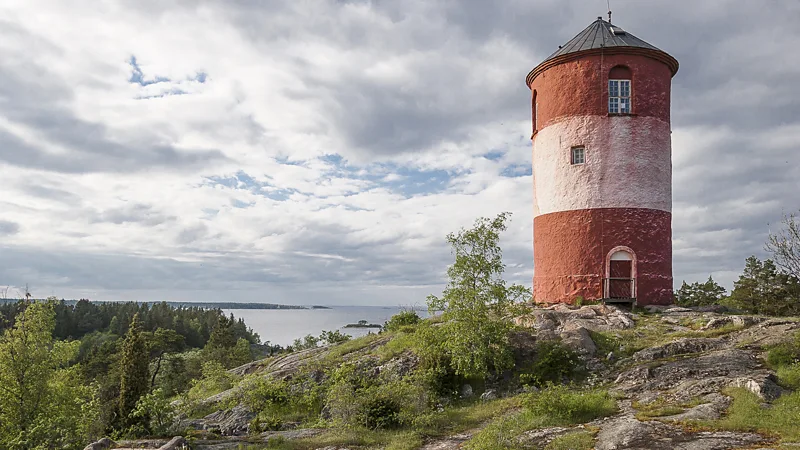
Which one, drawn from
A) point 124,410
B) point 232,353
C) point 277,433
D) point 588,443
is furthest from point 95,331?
point 588,443

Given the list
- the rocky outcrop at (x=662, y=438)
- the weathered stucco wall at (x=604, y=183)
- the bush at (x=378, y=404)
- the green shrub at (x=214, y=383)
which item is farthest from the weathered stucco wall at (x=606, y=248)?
the green shrub at (x=214, y=383)

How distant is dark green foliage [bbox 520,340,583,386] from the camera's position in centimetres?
1625

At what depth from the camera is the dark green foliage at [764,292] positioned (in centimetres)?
3462

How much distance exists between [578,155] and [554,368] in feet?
37.5

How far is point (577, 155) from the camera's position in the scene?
24.5 m

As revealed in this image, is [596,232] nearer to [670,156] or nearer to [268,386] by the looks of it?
[670,156]

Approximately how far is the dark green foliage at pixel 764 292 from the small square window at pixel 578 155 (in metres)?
19.1

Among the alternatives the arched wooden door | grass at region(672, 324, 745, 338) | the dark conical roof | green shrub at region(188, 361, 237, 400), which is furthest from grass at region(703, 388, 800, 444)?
green shrub at region(188, 361, 237, 400)

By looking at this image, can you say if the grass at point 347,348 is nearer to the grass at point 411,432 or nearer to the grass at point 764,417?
Answer: the grass at point 411,432

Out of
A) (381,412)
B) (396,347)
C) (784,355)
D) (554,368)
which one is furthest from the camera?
(396,347)

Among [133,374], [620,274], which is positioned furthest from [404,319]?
[133,374]

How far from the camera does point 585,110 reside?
2427 centimetres

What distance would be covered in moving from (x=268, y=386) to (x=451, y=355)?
20.2ft

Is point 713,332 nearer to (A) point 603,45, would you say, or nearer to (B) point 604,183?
(B) point 604,183
